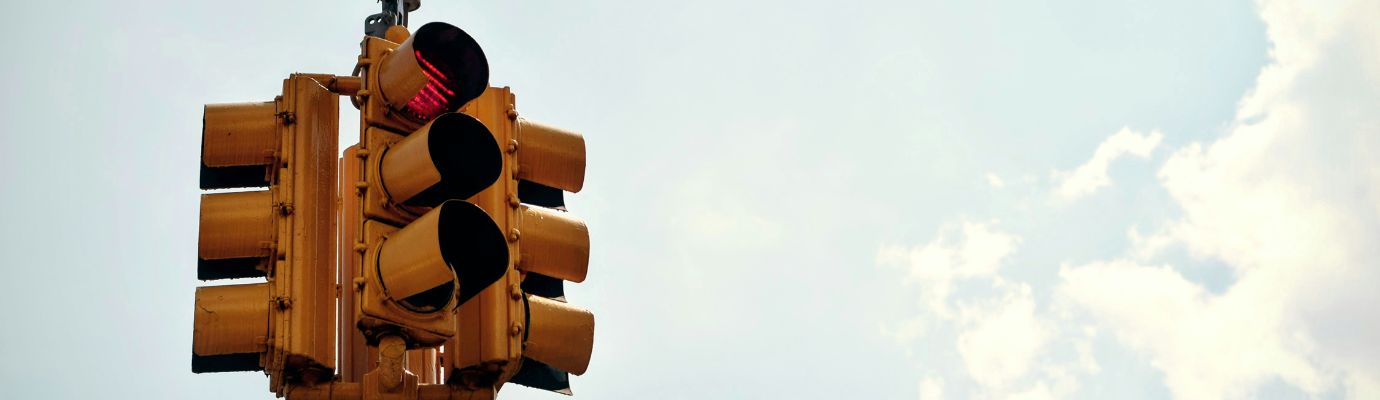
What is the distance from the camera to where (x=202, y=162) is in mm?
10984

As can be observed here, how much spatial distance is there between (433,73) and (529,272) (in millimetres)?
1452

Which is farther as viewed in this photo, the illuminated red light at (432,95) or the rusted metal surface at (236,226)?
the rusted metal surface at (236,226)

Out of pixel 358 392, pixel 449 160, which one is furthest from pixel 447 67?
pixel 358 392

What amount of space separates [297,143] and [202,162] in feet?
1.79

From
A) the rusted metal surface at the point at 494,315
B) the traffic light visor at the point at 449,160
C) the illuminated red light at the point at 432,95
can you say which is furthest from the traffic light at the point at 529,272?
the traffic light visor at the point at 449,160

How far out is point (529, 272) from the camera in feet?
36.8

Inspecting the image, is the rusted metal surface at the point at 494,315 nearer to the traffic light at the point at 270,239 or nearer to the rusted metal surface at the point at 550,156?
the rusted metal surface at the point at 550,156

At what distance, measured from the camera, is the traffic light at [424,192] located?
944 centimetres

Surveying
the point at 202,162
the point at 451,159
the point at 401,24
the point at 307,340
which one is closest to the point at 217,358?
the point at 307,340

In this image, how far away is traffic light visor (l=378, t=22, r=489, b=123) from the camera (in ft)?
33.3

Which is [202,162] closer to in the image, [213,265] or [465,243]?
[213,265]

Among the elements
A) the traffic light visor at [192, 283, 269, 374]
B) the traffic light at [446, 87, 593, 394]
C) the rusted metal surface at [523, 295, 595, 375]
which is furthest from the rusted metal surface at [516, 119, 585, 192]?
the traffic light visor at [192, 283, 269, 374]

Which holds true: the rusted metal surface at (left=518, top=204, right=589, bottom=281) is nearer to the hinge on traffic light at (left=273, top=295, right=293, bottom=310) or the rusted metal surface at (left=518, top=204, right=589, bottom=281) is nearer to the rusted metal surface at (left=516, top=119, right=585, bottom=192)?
the rusted metal surface at (left=516, top=119, right=585, bottom=192)

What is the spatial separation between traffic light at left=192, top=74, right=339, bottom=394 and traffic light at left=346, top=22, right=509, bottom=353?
23.2 inches
